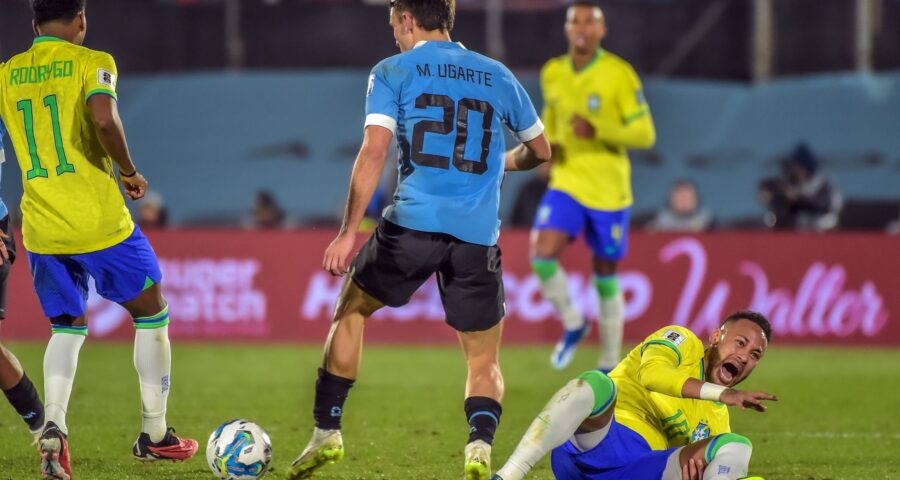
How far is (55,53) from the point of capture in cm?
562

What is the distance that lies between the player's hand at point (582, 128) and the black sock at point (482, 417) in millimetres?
4328

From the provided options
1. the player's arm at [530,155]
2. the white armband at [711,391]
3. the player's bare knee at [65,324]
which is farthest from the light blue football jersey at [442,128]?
the player's bare knee at [65,324]

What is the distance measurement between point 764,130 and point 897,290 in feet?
13.8

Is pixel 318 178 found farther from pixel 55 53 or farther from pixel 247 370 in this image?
pixel 55 53

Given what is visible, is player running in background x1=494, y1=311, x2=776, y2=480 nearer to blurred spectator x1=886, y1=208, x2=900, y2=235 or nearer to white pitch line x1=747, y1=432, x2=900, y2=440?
white pitch line x1=747, y1=432, x2=900, y2=440

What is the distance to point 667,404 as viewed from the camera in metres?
5.39

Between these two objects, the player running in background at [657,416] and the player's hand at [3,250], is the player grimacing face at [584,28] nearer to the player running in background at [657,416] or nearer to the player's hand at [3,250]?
the player running in background at [657,416]

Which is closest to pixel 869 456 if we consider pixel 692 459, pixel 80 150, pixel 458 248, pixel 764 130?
pixel 692 459

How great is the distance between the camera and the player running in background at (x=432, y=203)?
17.8 ft

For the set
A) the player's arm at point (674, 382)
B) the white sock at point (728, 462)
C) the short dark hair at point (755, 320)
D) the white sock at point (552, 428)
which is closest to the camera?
the player's arm at point (674, 382)

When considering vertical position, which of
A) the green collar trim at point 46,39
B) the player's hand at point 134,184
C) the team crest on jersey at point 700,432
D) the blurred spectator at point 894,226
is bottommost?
the blurred spectator at point 894,226

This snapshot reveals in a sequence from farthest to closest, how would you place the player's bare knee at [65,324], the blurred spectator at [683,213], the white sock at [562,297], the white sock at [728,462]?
the blurred spectator at [683,213] < the white sock at [562,297] < the player's bare knee at [65,324] < the white sock at [728,462]

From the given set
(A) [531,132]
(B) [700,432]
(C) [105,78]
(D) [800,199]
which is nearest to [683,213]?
(D) [800,199]

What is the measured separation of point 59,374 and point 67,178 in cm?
86
